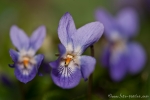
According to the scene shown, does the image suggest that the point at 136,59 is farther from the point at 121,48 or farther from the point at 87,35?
the point at 87,35

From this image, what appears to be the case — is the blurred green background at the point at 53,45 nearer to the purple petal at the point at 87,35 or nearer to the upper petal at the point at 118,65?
the upper petal at the point at 118,65

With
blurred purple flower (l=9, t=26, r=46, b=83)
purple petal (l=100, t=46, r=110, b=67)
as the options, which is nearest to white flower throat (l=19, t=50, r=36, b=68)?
blurred purple flower (l=9, t=26, r=46, b=83)

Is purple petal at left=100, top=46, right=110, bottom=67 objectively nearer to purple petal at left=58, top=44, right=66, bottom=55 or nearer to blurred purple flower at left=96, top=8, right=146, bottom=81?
blurred purple flower at left=96, top=8, right=146, bottom=81

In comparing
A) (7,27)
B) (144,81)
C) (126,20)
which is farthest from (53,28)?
(144,81)

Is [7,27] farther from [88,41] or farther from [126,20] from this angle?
[88,41]

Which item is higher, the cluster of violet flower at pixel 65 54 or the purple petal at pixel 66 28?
the purple petal at pixel 66 28

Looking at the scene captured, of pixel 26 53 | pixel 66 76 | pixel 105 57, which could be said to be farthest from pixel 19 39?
pixel 105 57

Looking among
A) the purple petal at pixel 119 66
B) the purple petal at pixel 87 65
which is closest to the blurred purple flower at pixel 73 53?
the purple petal at pixel 87 65
